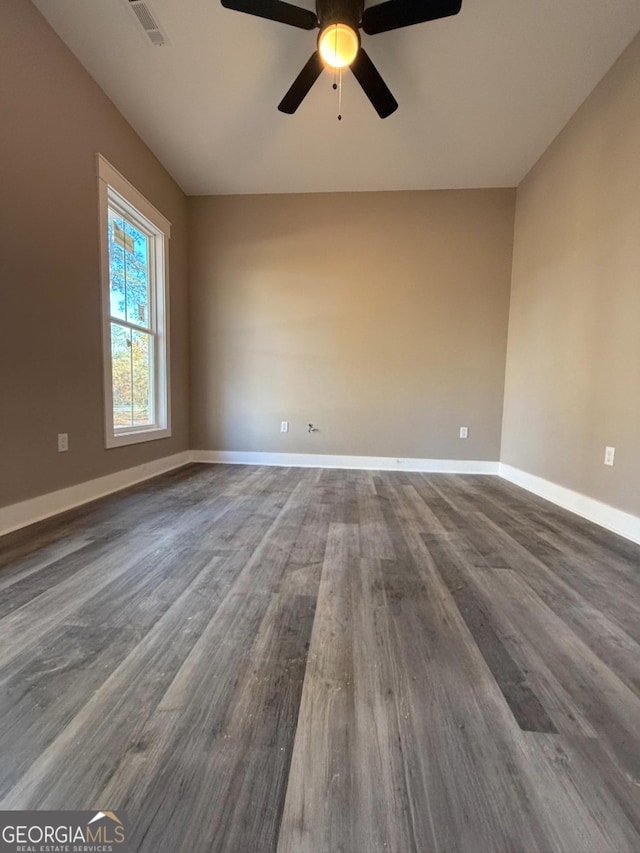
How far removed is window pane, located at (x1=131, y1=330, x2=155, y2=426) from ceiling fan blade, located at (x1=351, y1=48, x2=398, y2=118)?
7.93 feet

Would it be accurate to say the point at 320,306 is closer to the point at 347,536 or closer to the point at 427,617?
the point at 347,536

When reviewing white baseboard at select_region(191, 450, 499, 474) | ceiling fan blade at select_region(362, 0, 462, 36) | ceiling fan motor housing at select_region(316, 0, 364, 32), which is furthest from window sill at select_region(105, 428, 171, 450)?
ceiling fan blade at select_region(362, 0, 462, 36)

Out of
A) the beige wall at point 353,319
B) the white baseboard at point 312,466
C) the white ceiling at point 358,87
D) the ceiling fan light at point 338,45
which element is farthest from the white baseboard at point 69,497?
the ceiling fan light at point 338,45

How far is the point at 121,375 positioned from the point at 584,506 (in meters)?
3.52

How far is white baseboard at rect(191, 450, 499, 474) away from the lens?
146 inches

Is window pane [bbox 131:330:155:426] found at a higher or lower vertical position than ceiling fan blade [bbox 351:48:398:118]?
lower

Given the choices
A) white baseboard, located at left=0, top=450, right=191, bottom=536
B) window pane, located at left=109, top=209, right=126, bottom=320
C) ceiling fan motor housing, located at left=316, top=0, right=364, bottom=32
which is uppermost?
ceiling fan motor housing, located at left=316, top=0, right=364, bottom=32

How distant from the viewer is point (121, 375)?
2.87 m

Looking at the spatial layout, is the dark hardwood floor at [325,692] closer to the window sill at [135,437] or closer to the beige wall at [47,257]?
the beige wall at [47,257]

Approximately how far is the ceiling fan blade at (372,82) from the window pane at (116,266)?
1.98m

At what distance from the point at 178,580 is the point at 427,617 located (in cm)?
91

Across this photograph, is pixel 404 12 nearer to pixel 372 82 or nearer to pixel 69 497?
pixel 372 82

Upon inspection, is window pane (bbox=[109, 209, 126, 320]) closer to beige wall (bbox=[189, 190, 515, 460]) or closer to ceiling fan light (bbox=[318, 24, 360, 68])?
beige wall (bbox=[189, 190, 515, 460])

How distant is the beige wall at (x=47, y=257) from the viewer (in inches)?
71.1
